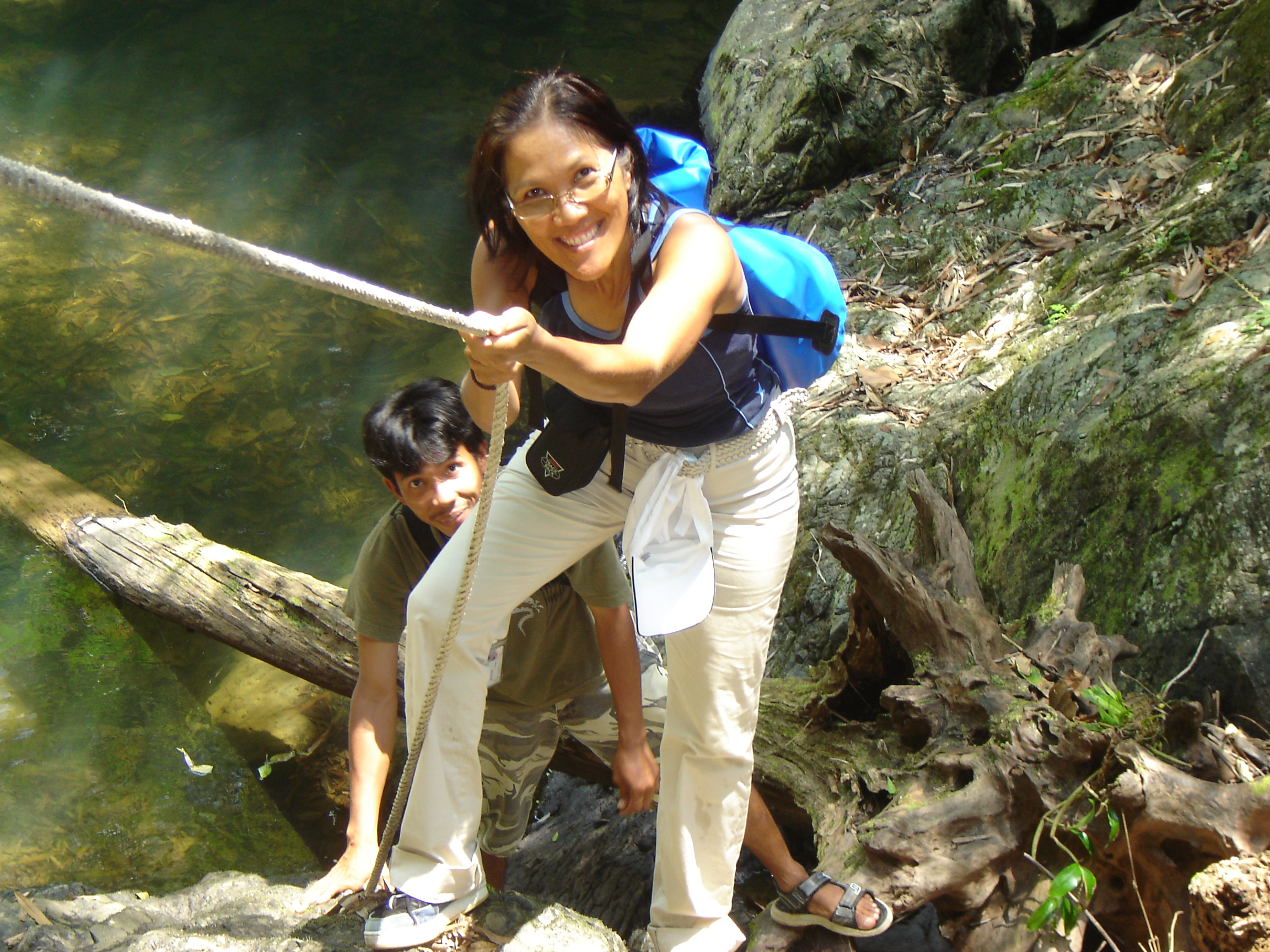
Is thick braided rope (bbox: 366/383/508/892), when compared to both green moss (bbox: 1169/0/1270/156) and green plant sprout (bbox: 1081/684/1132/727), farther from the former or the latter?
green moss (bbox: 1169/0/1270/156)

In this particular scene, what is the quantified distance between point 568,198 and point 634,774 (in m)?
1.28

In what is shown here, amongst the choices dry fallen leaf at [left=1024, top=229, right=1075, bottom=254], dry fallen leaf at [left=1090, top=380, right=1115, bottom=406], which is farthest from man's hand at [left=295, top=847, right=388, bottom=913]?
dry fallen leaf at [left=1024, top=229, right=1075, bottom=254]

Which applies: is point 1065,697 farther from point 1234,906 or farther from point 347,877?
point 347,877

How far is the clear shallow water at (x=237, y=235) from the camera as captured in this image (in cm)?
412

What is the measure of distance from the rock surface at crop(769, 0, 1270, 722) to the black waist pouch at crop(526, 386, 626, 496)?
4.30 feet

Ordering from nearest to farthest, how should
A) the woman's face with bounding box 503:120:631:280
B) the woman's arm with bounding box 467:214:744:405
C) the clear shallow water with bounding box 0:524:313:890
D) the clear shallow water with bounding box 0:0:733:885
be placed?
the woman's arm with bounding box 467:214:744:405, the woman's face with bounding box 503:120:631:280, the clear shallow water with bounding box 0:524:313:890, the clear shallow water with bounding box 0:0:733:885

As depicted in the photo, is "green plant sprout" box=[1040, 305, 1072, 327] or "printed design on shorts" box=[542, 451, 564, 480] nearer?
"printed design on shorts" box=[542, 451, 564, 480]

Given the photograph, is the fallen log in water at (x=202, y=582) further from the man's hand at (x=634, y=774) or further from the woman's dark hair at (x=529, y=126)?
the woman's dark hair at (x=529, y=126)

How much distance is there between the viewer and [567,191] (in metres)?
1.57

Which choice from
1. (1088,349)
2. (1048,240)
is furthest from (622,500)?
(1048,240)

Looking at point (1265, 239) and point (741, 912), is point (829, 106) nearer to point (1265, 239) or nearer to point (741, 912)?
point (1265, 239)

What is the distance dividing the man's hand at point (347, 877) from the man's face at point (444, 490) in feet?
2.47

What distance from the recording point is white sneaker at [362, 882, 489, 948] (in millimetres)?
1818

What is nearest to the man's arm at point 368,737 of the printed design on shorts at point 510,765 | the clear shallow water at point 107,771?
the printed design on shorts at point 510,765
